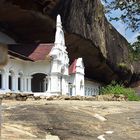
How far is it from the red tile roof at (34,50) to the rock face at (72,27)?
1.86 metres

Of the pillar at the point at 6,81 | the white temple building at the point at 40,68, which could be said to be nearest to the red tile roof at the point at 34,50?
the white temple building at the point at 40,68

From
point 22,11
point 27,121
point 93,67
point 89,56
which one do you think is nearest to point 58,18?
point 22,11

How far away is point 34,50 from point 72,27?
3.74 metres

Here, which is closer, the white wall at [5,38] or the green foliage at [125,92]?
the white wall at [5,38]

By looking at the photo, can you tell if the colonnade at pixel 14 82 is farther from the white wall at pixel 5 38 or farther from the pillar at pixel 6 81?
the white wall at pixel 5 38

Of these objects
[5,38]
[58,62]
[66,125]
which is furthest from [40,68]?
[66,125]

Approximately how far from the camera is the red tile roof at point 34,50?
107 feet

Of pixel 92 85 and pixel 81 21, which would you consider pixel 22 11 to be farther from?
pixel 92 85

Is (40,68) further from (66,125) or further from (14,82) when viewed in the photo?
(66,125)

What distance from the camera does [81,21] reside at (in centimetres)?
3500

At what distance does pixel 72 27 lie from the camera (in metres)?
34.4

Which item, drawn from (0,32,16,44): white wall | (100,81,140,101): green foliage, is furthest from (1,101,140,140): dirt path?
(100,81,140,101): green foliage

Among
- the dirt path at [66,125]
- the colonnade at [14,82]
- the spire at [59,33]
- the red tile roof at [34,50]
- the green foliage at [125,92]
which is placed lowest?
the dirt path at [66,125]

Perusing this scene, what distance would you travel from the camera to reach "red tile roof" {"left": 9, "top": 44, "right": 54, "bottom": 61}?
32656 mm
